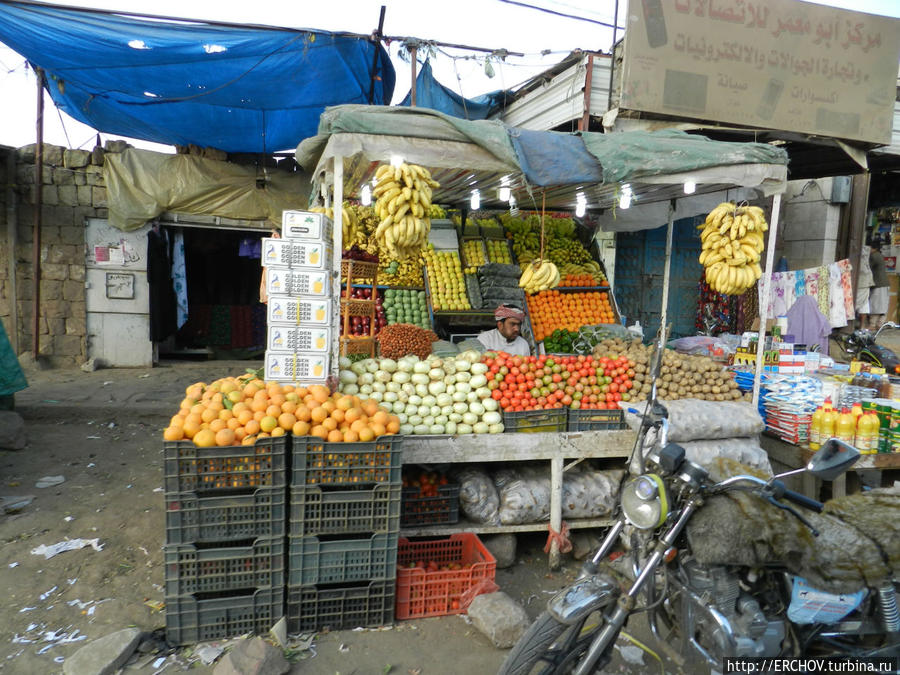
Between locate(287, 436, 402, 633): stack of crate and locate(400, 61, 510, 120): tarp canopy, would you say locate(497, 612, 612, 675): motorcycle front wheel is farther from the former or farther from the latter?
locate(400, 61, 510, 120): tarp canopy

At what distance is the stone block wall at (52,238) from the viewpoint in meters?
8.98

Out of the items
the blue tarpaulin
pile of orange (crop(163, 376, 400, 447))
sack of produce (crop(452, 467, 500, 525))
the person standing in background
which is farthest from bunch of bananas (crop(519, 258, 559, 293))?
the person standing in background

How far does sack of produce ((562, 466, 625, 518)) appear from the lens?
4457 mm

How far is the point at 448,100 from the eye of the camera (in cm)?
891

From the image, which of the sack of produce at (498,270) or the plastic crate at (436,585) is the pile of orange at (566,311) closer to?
the sack of produce at (498,270)

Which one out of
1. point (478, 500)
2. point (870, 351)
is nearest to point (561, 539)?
point (478, 500)

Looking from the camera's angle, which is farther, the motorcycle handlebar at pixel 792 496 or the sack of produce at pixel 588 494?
the sack of produce at pixel 588 494

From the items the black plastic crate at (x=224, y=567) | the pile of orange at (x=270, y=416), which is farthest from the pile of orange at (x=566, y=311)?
the black plastic crate at (x=224, y=567)

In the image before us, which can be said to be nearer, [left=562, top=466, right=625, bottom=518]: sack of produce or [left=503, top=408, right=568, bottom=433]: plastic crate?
[left=503, top=408, right=568, bottom=433]: plastic crate

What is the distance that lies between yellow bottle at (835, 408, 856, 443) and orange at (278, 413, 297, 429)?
14.0 ft

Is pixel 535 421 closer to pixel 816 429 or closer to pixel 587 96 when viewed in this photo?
pixel 816 429

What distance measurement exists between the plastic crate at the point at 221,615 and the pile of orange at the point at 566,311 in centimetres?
492

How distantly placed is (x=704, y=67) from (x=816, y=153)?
2.48 m

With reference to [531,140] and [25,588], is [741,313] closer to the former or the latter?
[531,140]
